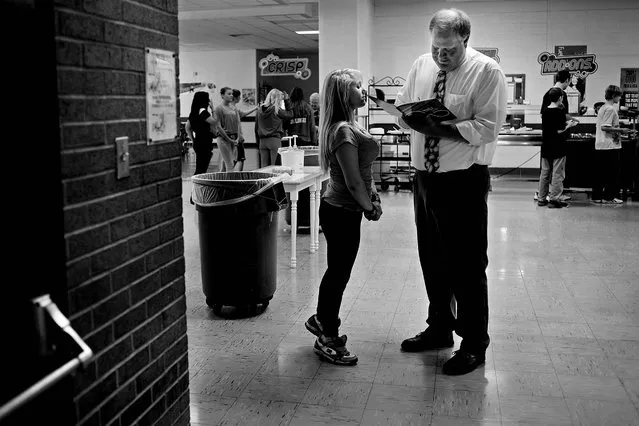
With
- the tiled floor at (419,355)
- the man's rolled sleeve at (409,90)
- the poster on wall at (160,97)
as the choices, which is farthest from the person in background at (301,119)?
the poster on wall at (160,97)

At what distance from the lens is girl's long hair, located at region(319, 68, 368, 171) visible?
3.58m

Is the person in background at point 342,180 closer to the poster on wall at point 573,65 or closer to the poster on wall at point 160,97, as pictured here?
the poster on wall at point 160,97

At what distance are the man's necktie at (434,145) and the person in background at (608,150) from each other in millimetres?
6962

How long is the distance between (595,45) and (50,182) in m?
13.5

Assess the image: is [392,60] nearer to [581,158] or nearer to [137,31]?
[581,158]

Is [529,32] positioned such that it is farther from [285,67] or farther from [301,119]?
[285,67]

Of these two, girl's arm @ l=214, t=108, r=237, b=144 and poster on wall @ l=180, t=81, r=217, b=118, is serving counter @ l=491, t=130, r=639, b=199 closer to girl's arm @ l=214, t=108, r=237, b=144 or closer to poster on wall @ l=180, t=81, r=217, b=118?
A: girl's arm @ l=214, t=108, r=237, b=144

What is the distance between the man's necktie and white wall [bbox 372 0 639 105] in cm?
1039

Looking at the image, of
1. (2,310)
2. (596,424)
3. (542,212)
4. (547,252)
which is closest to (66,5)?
(2,310)

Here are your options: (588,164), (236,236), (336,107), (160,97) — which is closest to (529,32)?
(588,164)

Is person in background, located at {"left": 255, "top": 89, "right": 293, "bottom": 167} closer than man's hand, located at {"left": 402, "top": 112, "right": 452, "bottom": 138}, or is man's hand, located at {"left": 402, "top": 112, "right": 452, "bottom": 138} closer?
man's hand, located at {"left": 402, "top": 112, "right": 452, "bottom": 138}

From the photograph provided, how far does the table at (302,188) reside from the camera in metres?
5.66

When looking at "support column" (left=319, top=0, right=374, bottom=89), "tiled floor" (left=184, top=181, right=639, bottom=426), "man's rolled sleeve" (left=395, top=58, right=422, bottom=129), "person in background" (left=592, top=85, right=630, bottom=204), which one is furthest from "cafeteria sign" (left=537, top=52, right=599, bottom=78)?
"man's rolled sleeve" (left=395, top=58, right=422, bottom=129)

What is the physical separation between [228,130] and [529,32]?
21.5 ft
